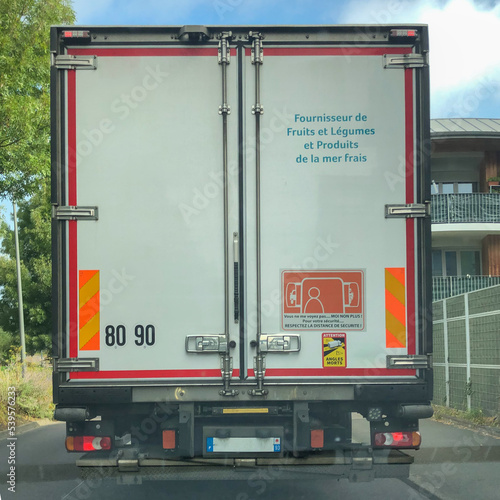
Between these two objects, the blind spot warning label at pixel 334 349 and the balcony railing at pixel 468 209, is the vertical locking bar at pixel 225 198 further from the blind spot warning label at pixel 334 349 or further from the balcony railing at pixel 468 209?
the balcony railing at pixel 468 209

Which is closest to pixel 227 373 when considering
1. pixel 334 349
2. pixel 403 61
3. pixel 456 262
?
pixel 334 349

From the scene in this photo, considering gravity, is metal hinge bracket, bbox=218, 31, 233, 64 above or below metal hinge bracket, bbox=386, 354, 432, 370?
above

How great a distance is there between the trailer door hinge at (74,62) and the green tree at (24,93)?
5636 mm

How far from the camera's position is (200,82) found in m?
6.19

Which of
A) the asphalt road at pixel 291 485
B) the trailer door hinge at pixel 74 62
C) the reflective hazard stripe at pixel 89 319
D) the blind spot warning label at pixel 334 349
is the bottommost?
the asphalt road at pixel 291 485

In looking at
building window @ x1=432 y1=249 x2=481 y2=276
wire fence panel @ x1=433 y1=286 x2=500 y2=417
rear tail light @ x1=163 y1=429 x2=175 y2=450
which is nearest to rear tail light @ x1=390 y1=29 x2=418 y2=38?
rear tail light @ x1=163 y1=429 x2=175 y2=450

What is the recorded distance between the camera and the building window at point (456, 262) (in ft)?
89.0

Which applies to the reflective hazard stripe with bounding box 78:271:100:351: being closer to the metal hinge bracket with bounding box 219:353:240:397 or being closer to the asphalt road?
the metal hinge bracket with bounding box 219:353:240:397

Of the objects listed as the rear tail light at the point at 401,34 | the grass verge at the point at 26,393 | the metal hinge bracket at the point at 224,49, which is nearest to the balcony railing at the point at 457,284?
the grass verge at the point at 26,393

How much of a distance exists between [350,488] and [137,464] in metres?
2.84

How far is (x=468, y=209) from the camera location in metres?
25.7

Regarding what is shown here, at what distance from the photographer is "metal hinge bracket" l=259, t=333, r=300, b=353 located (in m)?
5.98

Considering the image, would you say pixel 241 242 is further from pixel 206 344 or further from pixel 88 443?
pixel 88 443

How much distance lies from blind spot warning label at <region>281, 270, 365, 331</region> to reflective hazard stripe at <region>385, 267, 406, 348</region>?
0.70 ft
